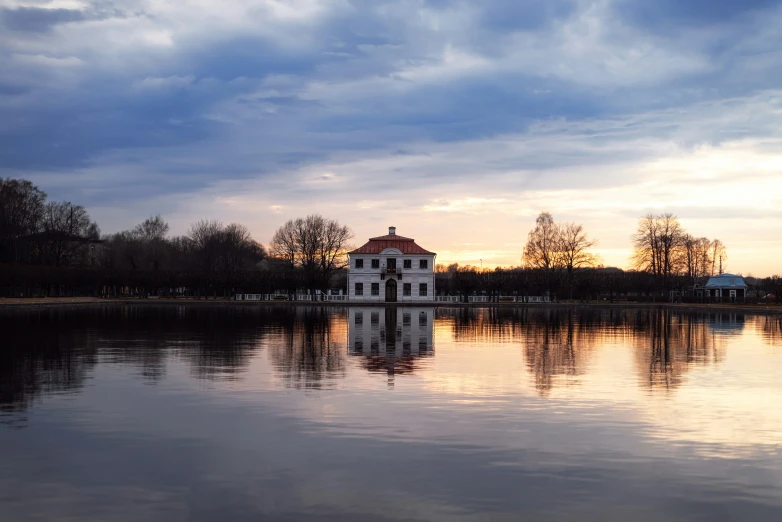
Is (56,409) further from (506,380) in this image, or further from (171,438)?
(506,380)

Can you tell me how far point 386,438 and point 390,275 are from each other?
77.0 m

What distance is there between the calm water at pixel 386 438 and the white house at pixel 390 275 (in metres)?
66.2

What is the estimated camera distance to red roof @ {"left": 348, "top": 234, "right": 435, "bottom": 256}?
291 feet

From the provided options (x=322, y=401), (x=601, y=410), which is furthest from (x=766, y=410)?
(x=322, y=401)

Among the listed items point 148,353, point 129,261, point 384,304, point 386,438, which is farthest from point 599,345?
point 129,261

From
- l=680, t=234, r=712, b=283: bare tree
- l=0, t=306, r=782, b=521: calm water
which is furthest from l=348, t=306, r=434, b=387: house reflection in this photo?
l=680, t=234, r=712, b=283: bare tree

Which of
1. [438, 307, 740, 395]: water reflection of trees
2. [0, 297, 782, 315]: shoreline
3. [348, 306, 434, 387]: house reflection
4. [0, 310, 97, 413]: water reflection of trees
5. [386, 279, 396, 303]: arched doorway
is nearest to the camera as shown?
[0, 310, 97, 413]: water reflection of trees

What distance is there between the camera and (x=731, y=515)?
7559mm

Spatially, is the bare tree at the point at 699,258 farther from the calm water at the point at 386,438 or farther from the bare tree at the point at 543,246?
the calm water at the point at 386,438

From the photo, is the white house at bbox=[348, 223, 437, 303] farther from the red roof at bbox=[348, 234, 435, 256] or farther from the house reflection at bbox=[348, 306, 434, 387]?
the house reflection at bbox=[348, 306, 434, 387]

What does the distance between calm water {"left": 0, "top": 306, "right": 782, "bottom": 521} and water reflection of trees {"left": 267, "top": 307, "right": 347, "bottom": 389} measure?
0.12 metres

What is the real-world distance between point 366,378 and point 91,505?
976 cm

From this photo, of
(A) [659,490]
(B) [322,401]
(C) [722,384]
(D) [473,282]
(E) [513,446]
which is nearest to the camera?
(A) [659,490]

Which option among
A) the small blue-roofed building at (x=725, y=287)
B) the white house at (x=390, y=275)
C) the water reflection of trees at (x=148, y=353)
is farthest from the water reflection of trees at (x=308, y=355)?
the small blue-roofed building at (x=725, y=287)
